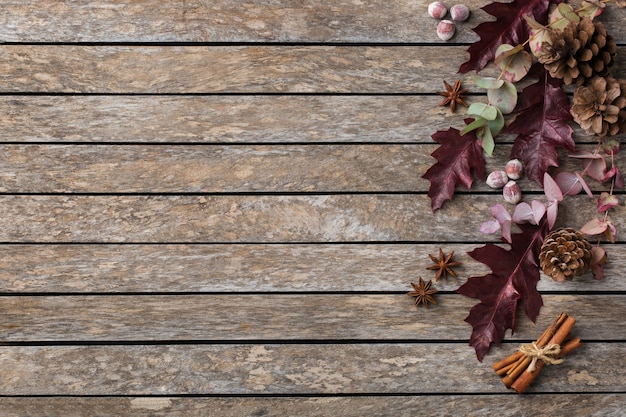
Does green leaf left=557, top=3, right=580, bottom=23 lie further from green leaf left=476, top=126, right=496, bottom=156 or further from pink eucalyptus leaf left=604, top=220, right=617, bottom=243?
pink eucalyptus leaf left=604, top=220, right=617, bottom=243

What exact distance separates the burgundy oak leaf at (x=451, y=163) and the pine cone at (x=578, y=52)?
0.19 meters

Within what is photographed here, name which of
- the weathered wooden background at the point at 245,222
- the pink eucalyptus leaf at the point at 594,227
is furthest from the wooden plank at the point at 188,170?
the pink eucalyptus leaf at the point at 594,227

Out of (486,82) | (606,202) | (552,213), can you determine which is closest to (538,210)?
(552,213)

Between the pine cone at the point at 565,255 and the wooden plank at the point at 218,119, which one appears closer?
the pine cone at the point at 565,255

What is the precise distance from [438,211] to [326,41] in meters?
0.41

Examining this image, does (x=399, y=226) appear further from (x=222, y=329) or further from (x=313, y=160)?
(x=222, y=329)

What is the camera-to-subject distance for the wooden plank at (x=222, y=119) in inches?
49.5

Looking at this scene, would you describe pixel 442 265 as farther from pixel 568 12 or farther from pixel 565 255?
pixel 568 12

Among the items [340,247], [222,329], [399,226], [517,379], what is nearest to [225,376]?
[222,329]

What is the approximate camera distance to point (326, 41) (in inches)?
50.1

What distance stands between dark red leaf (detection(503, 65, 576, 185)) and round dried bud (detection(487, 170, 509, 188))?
0.15 ft

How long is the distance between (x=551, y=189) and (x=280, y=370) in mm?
626

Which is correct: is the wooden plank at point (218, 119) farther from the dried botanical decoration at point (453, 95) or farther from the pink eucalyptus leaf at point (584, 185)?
the pink eucalyptus leaf at point (584, 185)

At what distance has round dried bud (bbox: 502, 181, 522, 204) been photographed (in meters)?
1.23
